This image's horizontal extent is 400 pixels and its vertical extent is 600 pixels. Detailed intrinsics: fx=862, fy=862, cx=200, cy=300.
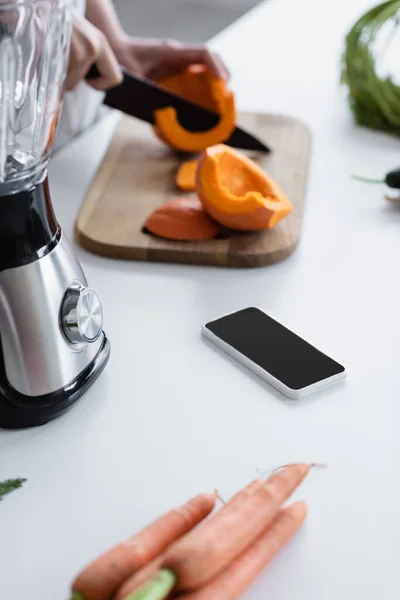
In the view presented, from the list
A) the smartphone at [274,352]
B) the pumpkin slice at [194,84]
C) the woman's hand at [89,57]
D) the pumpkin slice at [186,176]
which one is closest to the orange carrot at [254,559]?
the smartphone at [274,352]

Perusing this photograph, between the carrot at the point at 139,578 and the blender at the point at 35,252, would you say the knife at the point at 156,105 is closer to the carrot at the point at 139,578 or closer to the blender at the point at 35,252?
the blender at the point at 35,252

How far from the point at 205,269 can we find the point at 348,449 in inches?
16.5

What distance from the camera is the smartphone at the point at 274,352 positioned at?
3.17 feet

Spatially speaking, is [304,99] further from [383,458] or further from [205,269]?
[383,458]

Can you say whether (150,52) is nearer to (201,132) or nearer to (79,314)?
(201,132)

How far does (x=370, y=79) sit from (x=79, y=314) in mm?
1016

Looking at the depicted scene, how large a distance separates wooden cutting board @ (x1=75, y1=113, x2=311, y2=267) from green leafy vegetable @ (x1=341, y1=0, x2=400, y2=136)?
162 mm

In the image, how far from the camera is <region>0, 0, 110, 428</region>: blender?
2.70 feet

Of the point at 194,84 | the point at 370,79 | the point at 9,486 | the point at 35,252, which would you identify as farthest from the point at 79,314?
the point at 370,79

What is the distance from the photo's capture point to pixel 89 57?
54.3 inches

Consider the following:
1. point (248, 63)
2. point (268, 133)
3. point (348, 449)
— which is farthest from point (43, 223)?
point (248, 63)

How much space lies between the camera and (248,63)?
2.03 m

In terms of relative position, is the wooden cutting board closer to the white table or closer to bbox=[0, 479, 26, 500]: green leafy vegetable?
the white table

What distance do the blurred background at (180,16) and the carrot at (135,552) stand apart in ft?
13.5
